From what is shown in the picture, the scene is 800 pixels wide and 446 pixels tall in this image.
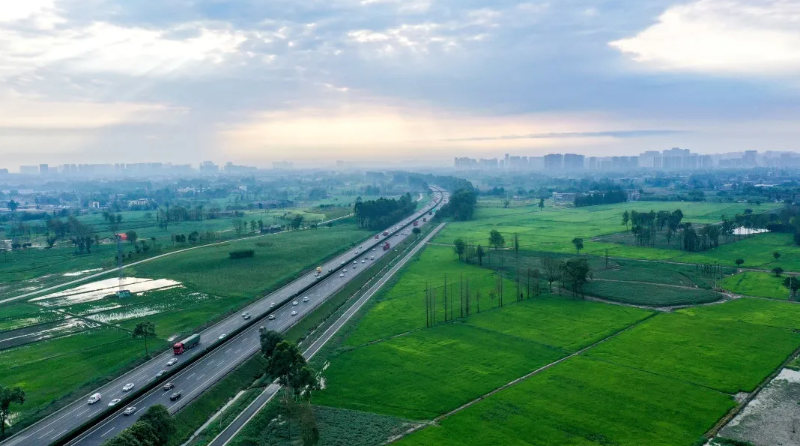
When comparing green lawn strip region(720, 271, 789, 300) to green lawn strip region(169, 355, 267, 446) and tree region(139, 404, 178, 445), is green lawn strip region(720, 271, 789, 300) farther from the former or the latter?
tree region(139, 404, 178, 445)

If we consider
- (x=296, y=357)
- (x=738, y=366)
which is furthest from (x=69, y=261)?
(x=738, y=366)

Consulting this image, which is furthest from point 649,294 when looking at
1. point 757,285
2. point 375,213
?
point 375,213

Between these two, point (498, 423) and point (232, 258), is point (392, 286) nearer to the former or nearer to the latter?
point (232, 258)

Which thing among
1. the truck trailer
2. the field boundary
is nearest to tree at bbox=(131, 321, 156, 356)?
the truck trailer

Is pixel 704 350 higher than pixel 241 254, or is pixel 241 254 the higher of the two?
pixel 241 254

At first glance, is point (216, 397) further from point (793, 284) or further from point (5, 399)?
point (793, 284)

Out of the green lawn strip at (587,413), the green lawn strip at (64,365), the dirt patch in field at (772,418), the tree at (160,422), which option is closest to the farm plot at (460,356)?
the green lawn strip at (587,413)
